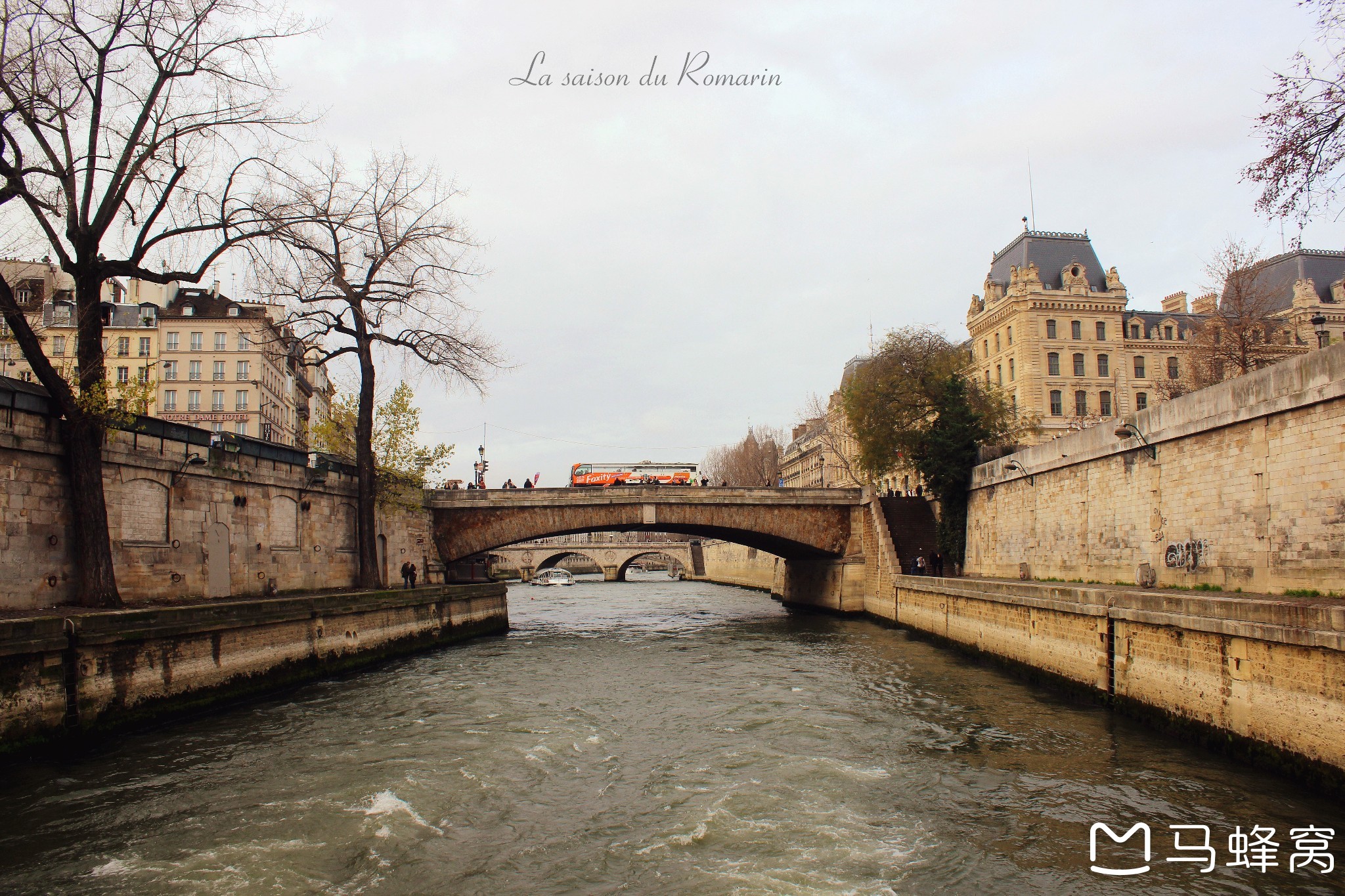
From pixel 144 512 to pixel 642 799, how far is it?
15767 mm

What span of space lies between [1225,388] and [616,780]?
14.5m

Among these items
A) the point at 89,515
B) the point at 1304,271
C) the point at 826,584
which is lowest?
the point at 826,584

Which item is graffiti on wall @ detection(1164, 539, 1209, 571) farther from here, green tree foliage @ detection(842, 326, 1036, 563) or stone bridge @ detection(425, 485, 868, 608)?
stone bridge @ detection(425, 485, 868, 608)

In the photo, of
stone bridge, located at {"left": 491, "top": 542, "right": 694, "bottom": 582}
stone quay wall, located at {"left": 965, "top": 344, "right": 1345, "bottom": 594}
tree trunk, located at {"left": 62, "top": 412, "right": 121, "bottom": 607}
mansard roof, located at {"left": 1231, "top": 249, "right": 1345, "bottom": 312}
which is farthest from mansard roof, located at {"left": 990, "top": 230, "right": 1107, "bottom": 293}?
tree trunk, located at {"left": 62, "top": 412, "right": 121, "bottom": 607}

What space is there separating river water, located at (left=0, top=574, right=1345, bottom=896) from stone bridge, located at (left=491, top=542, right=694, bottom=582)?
75.2 meters

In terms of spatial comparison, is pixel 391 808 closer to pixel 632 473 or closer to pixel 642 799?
pixel 642 799

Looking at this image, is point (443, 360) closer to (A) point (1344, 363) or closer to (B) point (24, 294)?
(B) point (24, 294)

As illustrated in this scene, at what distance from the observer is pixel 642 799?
11.9m

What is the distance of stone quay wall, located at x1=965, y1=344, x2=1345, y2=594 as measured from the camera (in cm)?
1480

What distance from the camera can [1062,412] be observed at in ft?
204

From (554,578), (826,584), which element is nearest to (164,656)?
(826,584)

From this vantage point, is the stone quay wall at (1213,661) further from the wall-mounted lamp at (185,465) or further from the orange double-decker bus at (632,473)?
the orange double-decker bus at (632,473)

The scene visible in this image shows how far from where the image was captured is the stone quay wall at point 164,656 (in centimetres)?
1268

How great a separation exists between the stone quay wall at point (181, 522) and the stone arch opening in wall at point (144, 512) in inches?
1.0
